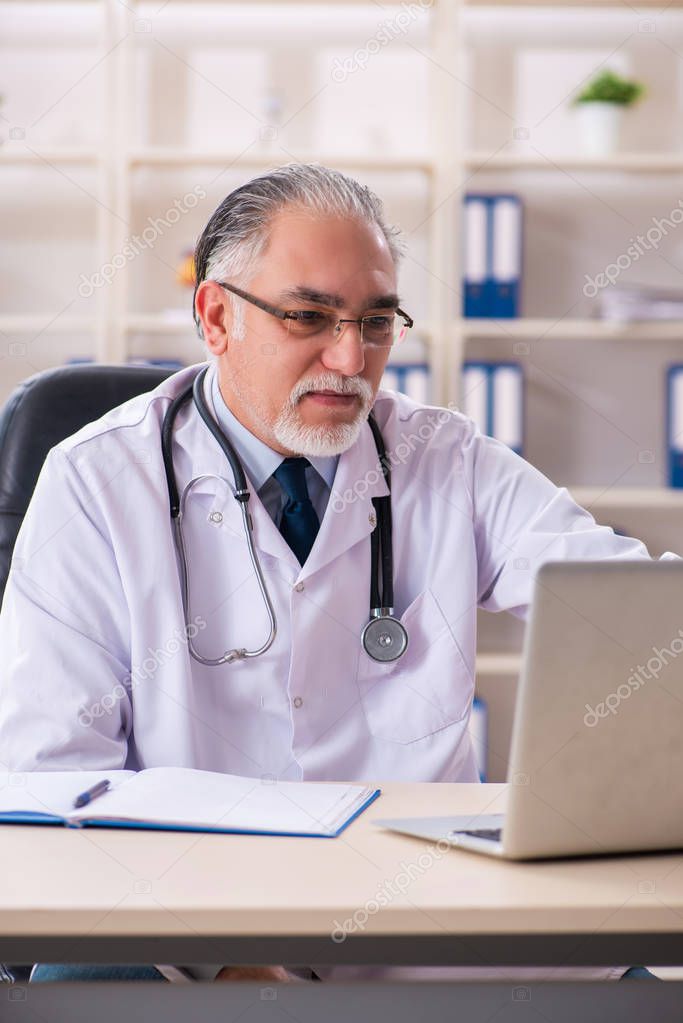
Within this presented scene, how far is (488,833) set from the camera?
0.88 m

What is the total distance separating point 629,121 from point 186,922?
2.95m

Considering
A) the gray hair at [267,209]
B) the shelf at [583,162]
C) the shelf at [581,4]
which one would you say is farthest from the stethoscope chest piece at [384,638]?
the shelf at [581,4]

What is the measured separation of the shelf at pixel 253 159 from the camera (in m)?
2.97

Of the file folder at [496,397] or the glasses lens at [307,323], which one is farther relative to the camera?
the file folder at [496,397]

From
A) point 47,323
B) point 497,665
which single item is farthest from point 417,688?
point 47,323

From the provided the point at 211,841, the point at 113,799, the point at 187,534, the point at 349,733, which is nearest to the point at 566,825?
the point at 211,841

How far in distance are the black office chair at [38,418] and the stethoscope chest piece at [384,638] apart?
493mm

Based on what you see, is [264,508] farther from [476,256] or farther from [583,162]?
[583,162]

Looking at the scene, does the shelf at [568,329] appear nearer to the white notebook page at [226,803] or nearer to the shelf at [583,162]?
the shelf at [583,162]

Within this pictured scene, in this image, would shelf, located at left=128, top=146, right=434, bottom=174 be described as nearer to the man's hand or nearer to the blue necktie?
the blue necktie

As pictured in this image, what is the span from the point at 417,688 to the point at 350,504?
26 cm

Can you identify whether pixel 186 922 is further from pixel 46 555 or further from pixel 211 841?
pixel 46 555

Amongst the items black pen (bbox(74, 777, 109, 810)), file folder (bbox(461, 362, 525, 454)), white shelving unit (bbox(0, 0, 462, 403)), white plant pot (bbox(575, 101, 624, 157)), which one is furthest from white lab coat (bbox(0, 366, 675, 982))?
white plant pot (bbox(575, 101, 624, 157))

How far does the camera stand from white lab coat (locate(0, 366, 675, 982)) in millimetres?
1336
